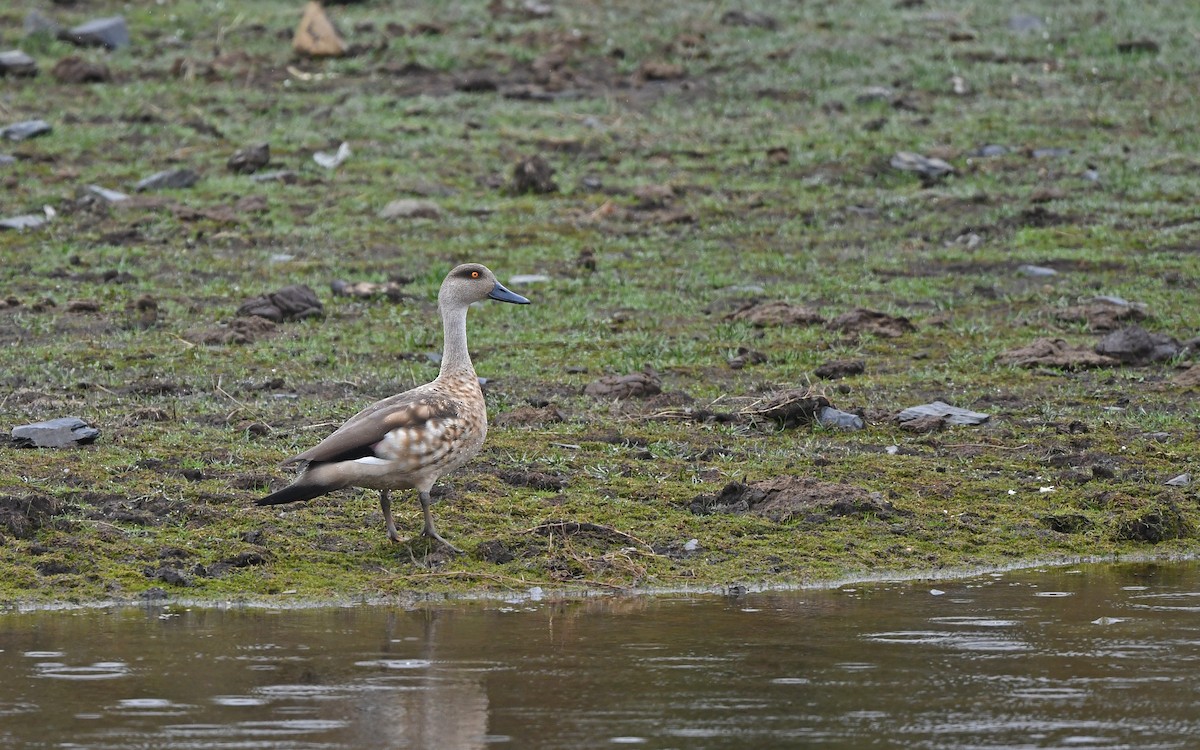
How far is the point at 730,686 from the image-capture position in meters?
7.01

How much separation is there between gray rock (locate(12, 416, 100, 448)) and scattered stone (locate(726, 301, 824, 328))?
5.70 meters

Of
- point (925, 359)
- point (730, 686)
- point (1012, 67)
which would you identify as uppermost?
point (1012, 67)

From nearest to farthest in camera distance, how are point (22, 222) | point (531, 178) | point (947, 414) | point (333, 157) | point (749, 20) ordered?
point (947, 414) → point (22, 222) → point (531, 178) → point (333, 157) → point (749, 20)

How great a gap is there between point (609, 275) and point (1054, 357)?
14.5 feet

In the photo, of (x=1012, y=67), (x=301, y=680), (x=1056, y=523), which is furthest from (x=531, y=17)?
(x=301, y=680)

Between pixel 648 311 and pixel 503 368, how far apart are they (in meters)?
2.14

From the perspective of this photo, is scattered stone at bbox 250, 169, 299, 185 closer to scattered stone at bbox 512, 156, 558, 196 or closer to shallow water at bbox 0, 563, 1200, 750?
scattered stone at bbox 512, 156, 558, 196

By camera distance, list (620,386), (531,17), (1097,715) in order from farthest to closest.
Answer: (531,17)
(620,386)
(1097,715)

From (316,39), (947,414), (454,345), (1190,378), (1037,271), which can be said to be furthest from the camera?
(316,39)

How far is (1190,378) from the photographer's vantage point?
508 inches

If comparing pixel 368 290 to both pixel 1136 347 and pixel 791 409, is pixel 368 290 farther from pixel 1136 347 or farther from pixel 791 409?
pixel 1136 347

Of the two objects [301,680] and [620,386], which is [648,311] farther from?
[301,680]

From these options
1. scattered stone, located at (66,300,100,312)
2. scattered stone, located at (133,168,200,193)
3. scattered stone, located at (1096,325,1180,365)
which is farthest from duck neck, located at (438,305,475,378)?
scattered stone, located at (133,168,200,193)

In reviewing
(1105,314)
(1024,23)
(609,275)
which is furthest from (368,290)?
(1024,23)
